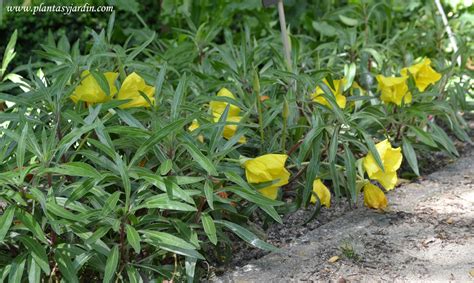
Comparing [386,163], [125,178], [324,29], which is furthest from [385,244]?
[324,29]

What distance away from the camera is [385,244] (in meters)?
2.62

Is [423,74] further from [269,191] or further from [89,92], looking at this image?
[89,92]

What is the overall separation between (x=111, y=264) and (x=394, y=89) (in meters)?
1.53

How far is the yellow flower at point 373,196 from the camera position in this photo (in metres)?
2.79

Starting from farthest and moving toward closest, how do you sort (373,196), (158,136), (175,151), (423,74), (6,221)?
(423,74) → (373,196) → (175,151) → (158,136) → (6,221)

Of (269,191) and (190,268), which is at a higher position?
(269,191)

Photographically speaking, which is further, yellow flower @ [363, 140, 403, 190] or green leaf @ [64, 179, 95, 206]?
yellow flower @ [363, 140, 403, 190]

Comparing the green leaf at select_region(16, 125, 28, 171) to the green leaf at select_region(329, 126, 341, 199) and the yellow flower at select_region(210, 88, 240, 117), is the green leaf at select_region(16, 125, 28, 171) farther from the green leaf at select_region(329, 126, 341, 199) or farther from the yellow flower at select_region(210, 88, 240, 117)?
the green leaf at select_region(329, 126, 341, 199)

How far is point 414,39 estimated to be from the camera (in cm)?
420

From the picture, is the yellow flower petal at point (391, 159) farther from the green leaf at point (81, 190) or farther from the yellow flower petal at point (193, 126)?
the green leaf at point (81, 190)

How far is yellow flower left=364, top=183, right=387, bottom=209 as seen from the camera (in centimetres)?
279

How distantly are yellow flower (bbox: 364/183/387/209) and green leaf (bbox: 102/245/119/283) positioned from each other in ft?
3.20

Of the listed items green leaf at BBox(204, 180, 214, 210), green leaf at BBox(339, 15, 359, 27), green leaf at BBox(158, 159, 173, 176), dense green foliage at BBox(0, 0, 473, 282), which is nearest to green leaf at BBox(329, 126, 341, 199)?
dense green foliage at BBox(0, 0, 473, 282)

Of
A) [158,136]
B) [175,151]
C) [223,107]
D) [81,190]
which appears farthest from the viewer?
[223,107]
